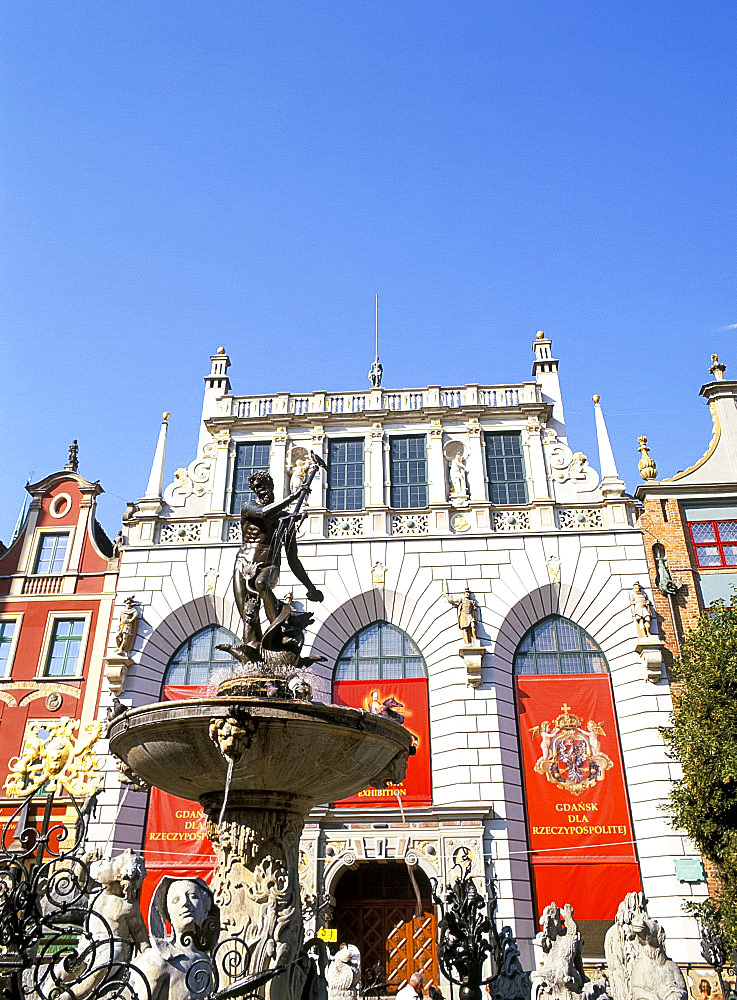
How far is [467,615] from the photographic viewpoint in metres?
22.0

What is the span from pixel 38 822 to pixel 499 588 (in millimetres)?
14015

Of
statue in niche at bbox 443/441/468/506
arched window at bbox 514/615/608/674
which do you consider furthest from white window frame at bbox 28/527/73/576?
arched window at bbox 514/615/608/674

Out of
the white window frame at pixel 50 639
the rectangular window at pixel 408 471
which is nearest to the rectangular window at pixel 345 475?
the rectangular window at pixel 408 471

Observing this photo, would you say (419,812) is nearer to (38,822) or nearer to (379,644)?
(379,644)

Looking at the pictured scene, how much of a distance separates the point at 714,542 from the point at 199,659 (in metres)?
15.4

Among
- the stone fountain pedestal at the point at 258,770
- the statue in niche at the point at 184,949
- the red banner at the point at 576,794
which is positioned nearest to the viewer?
the statue in niche at the point at 184,949

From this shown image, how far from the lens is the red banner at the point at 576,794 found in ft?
64.7

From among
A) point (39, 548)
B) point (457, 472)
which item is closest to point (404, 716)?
point (457, 472)

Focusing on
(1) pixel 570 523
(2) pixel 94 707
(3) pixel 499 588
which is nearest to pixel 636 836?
(3) pixel 499 588

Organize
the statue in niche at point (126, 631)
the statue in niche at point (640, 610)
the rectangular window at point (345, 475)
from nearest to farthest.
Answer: the statue in niche at point (640, 610), the statue in niche at point (126, 631), the rectangular window at point (345, 475)

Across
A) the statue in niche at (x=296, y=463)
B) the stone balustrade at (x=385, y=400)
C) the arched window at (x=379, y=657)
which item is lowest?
the arched window at (x=379, y=657)

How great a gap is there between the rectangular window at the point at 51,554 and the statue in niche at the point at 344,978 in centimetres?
1715

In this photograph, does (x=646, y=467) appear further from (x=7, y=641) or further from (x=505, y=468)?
(x=7, y=641)

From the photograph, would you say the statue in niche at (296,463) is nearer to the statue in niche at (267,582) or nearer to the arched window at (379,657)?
the arched window at (379,657)
